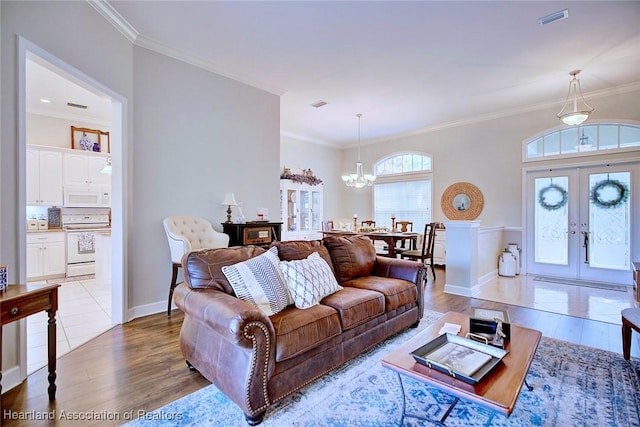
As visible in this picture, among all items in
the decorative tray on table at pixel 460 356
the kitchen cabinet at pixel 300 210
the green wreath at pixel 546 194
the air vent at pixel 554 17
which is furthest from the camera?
the kitchen cabinet at pixel 300 210

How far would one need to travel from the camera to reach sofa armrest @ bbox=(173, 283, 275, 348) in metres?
1.60

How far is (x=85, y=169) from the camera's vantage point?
5629 millimetres

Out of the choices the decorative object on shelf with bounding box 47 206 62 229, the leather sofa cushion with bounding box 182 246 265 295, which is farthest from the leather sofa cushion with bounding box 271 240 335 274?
the decorative object on shelf with bounding box 47 206 62 229

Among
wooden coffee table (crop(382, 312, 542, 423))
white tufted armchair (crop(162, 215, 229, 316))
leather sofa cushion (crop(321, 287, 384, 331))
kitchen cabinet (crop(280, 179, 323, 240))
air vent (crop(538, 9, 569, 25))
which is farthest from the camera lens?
kitchen cabinet (crop(280, 179, 323, 240))

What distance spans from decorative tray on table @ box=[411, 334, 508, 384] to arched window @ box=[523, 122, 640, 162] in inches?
203

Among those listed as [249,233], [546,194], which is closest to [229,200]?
[249,233]

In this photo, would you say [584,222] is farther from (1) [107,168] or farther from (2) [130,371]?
(1) [107,168]

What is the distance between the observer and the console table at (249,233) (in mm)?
3914

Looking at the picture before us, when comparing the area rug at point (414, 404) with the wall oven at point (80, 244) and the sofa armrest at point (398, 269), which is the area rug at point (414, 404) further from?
the wall oven at point (80, 244)

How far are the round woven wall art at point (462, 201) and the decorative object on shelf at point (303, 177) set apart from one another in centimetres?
299

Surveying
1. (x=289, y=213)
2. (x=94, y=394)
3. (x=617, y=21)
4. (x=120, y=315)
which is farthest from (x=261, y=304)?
(x=289, y=213)

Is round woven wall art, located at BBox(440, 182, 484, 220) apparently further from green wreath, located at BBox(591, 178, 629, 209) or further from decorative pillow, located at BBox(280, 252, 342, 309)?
decorative pillow, located at BBox(280, 252, 342, 309)

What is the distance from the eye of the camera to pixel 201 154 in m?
3.94

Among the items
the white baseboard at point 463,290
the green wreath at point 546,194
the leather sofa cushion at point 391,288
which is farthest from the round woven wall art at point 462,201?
the leather sofa cushion at point 391,288
